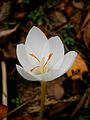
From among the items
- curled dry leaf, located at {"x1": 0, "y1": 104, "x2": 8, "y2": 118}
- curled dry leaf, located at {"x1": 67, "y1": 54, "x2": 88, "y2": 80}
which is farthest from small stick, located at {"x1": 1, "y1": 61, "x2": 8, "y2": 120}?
curled dry leaf, located at {"x1": 67, "y1": 54, "x2": 88, "y2": 80}

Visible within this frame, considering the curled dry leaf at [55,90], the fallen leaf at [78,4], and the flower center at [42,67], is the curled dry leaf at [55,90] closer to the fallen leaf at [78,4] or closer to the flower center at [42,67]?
the flower center at [42,67]

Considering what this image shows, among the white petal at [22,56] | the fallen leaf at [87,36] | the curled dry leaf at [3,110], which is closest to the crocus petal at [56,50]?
the white petal at [22,56]

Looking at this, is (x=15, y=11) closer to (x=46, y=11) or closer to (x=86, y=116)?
(x=46, y=11)

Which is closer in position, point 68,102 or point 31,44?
point 31,44

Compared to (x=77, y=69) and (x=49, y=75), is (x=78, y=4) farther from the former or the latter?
(x=49, y=75)

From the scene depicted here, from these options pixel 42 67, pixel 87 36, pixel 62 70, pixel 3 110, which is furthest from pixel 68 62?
pixel 87 36

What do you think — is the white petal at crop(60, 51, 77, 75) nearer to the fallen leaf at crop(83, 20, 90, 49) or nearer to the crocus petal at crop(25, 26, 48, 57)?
the crocus petal at crop(25, 26, 48, 57)

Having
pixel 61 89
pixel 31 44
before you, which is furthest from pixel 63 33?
pixel 31 44
